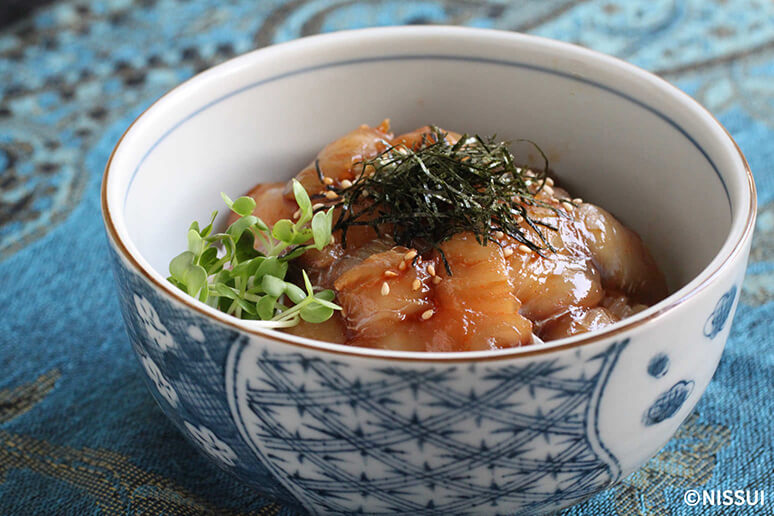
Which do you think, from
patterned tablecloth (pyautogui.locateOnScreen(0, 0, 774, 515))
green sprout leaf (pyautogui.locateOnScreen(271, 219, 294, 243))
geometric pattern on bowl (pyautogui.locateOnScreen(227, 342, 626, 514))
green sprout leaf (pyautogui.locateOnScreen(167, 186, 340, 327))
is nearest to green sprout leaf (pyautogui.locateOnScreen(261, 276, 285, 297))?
green sprout leaf (pyautogui.locateOnScreen(167, 186, 340, 327))

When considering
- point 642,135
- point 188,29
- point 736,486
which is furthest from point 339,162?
point 188,29

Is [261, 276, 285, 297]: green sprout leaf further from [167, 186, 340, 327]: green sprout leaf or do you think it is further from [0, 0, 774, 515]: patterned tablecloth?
[0, 0, 774, 515]: patterned tablecloth

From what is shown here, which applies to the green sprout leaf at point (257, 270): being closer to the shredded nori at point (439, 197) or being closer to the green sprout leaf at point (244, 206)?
the green sprout leaf at point (244, 206)

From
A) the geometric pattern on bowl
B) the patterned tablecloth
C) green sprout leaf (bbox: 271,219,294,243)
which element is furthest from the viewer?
the patterned tablecloth

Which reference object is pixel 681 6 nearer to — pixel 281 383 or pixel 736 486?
pixel 736 486

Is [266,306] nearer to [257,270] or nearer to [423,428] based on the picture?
[257,270]

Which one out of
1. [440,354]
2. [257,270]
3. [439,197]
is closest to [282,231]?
[257,270]
